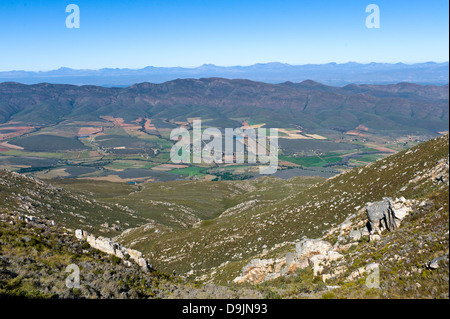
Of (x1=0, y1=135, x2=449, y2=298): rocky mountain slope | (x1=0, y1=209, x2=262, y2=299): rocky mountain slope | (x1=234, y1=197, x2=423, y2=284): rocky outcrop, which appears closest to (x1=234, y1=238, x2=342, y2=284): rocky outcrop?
(x1=234, y1=197, x2=423, y2=284): rocky outcrop

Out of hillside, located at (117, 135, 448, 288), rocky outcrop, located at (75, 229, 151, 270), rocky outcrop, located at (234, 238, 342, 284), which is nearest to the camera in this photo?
rocky outcrop, located at (234, 238, 342, 284)

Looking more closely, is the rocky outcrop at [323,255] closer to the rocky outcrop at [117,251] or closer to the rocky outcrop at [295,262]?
the rocky outcrop at [295,262]

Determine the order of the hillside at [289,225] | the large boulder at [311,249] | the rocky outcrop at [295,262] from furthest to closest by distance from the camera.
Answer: the hillside at [289,225], the large boulder at [311,249], the rocky outcrop at [295,262]

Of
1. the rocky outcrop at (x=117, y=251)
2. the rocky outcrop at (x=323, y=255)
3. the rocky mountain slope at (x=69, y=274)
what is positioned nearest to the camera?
the rocky mountain slope at (x=69, y=274)

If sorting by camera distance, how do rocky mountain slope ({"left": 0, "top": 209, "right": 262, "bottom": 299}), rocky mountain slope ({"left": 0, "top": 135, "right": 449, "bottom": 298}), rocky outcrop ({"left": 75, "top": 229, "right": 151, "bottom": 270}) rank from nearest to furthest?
rocky mountain slope ({"left": 0, "top": 135, "right": 449, "bottom": 298}) → rocky mountain slope ({"left": 0, "top": 209, "right": 262, "bottom": 299}) → rocky outcrop ({"left": 75, "top": 229, "right": 151, "bottom": 270})

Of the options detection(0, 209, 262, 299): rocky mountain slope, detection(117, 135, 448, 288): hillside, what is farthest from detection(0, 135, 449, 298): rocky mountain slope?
detection(117, 135, 448, 288): hillside

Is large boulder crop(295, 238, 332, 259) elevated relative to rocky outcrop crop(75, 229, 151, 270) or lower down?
elevated

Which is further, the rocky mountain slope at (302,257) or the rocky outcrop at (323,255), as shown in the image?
the rocky outcrop at (323,255)

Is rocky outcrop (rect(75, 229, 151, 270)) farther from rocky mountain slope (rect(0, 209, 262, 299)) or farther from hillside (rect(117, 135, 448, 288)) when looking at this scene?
hillside (rect(117, 135, 448, 288))

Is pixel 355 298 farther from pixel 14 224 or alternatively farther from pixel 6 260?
pixel 14 224

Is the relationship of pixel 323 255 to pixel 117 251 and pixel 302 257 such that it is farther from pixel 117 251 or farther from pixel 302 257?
pixel 117 251

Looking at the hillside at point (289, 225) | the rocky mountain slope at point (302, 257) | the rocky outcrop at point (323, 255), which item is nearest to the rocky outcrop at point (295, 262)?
the rocky outcrop at point (323, 255)

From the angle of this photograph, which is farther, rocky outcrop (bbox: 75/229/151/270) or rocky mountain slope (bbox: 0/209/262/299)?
rocky outcrop (bbox: 75/229/151/270)
